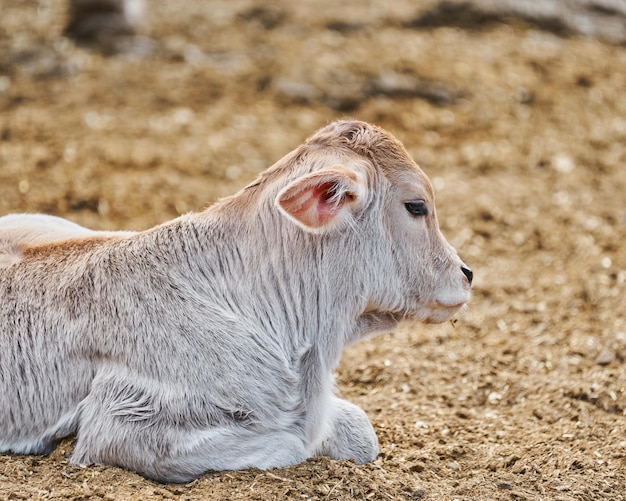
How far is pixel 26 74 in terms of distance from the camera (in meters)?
10.5

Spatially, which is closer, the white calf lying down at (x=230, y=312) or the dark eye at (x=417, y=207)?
the white calf lying down at (x=230, y=312)

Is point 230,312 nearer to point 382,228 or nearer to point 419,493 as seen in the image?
point 382,228

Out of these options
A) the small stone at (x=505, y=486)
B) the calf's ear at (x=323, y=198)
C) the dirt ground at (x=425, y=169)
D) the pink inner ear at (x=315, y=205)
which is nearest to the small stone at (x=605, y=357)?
the dirt ground at (x=425, y=169)

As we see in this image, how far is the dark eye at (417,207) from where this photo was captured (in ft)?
15.3

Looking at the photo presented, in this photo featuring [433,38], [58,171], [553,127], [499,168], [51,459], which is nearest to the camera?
[51,459]

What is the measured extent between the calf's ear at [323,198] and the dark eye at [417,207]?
11.1 inches

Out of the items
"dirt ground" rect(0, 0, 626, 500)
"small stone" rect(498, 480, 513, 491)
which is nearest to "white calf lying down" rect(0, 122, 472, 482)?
"dirt ground" rect(0, 0, 626, 500)

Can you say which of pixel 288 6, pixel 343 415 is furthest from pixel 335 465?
pixel 288 6

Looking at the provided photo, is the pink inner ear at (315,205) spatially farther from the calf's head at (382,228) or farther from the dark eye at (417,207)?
the dark eye at (417,207)

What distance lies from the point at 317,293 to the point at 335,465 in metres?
0.80

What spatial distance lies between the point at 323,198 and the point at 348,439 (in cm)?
125

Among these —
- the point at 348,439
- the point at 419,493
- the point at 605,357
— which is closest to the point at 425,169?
the point at 605,357

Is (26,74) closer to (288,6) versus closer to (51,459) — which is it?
(288,6)

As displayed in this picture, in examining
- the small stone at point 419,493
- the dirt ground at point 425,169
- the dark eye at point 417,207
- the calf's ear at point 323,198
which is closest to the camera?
the calf's ear at point 323,198
